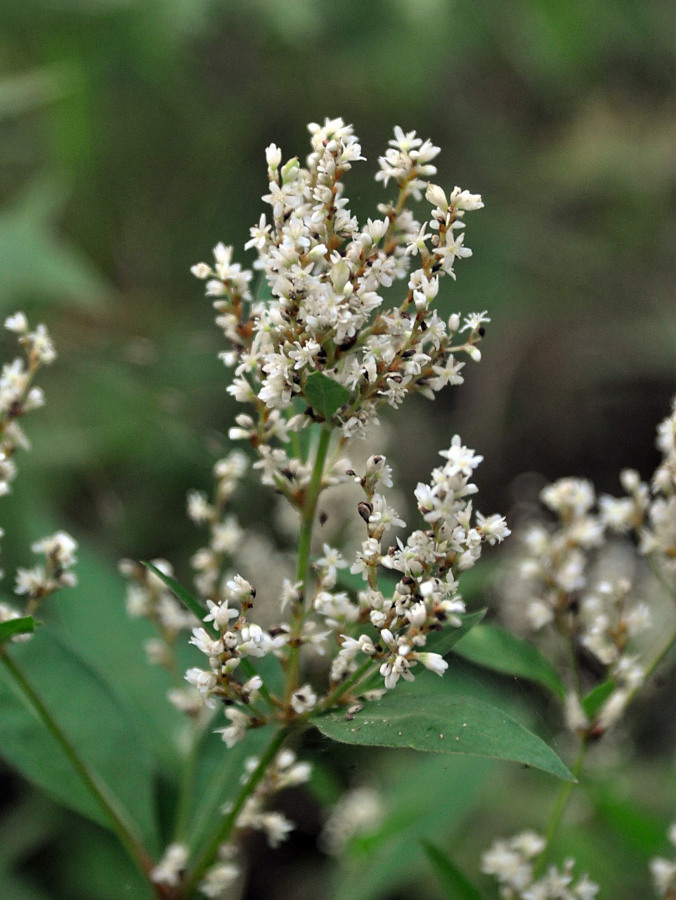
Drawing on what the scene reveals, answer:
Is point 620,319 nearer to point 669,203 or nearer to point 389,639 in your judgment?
point 669,203

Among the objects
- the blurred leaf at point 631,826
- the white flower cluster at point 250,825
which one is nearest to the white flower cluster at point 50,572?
the white flower cluster at point 250,825

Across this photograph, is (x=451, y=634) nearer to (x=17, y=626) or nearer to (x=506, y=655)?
(x=506, y=655)

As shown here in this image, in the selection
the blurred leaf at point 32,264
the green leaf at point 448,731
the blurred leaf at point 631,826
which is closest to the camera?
the green leaf at point 448,731

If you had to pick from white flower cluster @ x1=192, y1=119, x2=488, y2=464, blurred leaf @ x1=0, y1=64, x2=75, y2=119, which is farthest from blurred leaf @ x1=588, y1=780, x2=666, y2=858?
blurred leaf @ x1=0, y1=64, x2=75, y2=119

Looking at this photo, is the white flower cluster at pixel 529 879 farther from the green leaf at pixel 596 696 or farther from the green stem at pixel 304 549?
the green stem at pixel 304 549

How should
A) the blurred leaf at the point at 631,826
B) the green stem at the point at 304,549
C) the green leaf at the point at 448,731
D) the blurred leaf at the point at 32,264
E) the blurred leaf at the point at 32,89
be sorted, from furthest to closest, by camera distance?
the blurred leaf at the point at 32,89, the blurred leaf at the point at 32,264, the blurred leaf at the point at 631,826, the green stem at the point at 304,549, the green leaf at the point at 448,731

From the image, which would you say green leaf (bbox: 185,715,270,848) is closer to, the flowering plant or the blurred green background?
the flowering plant

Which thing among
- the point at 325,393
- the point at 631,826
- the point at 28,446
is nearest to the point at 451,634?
the point at 325,393
